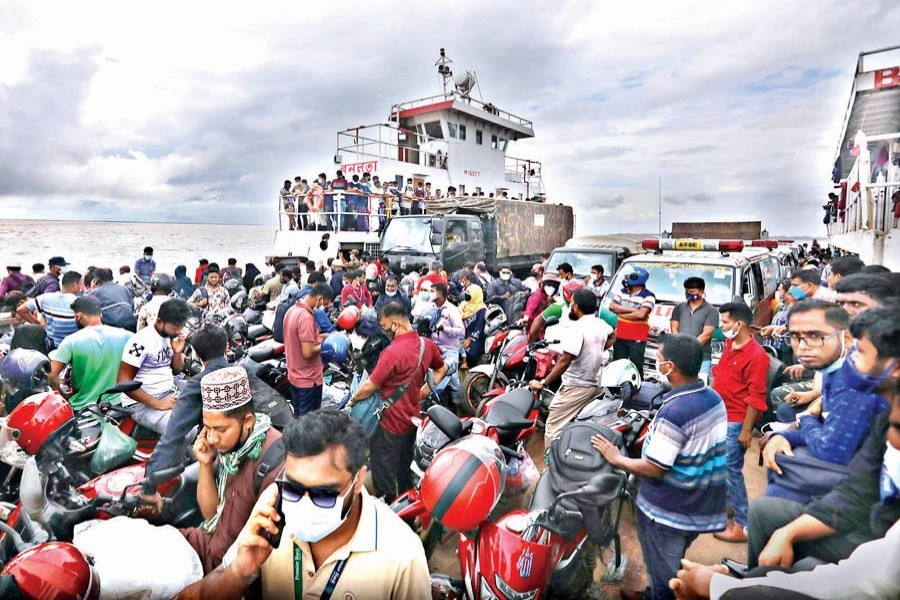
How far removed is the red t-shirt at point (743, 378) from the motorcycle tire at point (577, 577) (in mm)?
1504

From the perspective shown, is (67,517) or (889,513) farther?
(67,517)

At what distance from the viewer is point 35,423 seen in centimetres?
285

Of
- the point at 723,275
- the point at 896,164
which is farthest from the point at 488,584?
the point at 896,164

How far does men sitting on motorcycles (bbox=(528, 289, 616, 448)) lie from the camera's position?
3883mm

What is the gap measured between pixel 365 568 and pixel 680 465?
5.24ft

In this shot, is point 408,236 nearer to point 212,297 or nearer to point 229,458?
point 212,297

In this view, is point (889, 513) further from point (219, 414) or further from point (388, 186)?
point (388, 186)

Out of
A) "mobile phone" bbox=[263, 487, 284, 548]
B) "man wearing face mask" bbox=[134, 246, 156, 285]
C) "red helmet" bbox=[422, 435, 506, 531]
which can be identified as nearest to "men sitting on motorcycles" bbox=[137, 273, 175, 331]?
"red helmet" bbox=[422, 435, 506, 531]

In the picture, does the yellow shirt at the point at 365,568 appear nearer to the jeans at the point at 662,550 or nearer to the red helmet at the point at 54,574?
the red helmet at the point at 54,574

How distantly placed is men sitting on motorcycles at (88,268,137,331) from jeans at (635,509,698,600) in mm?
4880

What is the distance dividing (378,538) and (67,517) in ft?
5.75

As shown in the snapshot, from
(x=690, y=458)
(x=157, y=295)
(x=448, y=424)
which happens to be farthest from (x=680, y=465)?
(x=157, y=295)

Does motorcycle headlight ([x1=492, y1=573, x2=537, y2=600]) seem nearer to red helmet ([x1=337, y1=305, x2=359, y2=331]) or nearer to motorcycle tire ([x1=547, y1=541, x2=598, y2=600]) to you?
motorcycle tire ([x1=547, y1=541, x2=598, y2=600])

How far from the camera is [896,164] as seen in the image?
1177 centimetres
